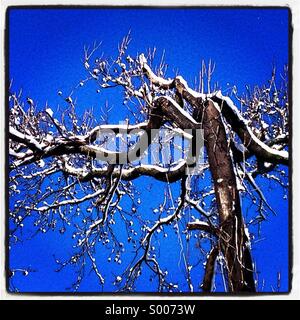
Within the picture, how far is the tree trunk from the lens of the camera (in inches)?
136

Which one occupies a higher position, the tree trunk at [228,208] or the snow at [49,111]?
the snow at [49,111]

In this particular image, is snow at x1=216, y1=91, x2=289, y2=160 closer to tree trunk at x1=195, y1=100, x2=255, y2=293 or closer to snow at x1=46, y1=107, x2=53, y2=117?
tree trunk at x1=195, y1=100, x2=255, y2=293

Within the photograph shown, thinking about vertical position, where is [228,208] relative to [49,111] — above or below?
below

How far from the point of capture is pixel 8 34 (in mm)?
3480

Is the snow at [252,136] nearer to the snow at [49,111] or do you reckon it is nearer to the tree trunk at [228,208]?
the tree trunk at [228,208]

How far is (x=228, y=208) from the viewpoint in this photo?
11.4 ft

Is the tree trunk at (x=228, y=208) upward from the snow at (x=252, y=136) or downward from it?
downward

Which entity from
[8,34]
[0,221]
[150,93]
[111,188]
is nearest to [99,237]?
[111,188]

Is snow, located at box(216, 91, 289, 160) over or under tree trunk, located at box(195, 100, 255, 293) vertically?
over

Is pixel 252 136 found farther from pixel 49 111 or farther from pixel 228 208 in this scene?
pixel 49 111

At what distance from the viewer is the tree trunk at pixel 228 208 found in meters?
3.46

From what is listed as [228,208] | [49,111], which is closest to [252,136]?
[228,208]
